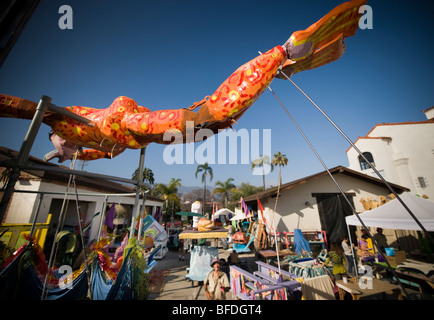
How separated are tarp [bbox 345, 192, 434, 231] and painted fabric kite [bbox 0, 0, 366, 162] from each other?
668 cm

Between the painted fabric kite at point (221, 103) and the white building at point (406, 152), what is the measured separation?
2391 centimetres

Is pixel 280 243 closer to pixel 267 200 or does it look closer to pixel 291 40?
pixel 267 200

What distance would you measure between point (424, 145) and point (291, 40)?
87.3 feet

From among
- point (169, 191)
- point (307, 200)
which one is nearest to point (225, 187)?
point (169, 191)

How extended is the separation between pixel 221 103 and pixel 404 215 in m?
7.91

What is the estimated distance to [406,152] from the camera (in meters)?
19.0

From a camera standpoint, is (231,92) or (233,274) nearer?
(231,92)

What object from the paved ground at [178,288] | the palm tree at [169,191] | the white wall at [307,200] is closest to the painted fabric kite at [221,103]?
the paved ground at [178,288]

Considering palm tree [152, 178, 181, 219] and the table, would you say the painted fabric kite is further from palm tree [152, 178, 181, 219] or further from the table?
palm tree [152, 178, 181, 219]

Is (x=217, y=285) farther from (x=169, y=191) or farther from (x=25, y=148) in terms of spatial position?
(x=169, y=191)

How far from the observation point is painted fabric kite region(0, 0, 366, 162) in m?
1.51

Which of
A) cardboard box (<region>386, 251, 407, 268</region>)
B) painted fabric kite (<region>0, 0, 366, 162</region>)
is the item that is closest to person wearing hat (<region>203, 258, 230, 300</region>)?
painted fabric kite (<region>0, 0, 366, 162</region>)
